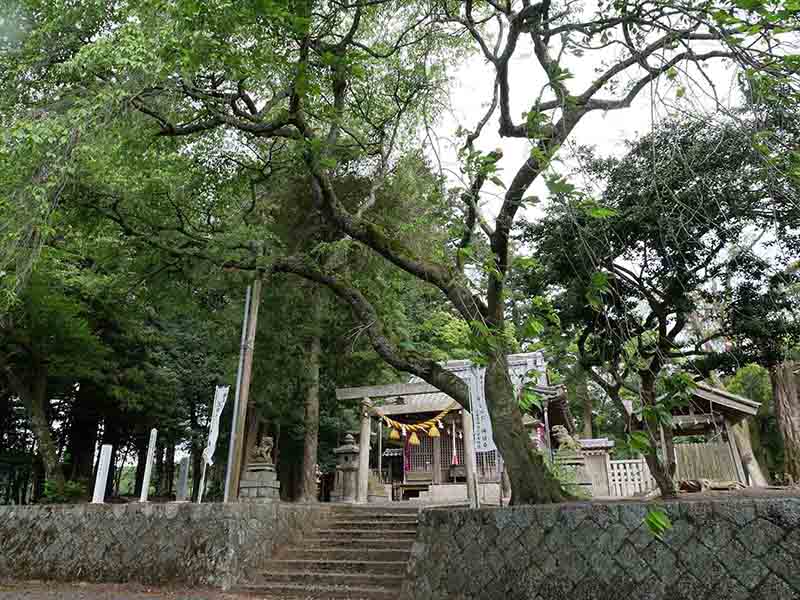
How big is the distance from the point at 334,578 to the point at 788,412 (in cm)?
955

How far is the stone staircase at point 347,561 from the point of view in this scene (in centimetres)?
721

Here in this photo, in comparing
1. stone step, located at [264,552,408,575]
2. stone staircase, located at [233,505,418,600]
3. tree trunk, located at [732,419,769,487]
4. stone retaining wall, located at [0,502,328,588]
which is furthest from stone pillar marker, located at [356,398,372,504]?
tree trunk, located at [732,419,769,487]

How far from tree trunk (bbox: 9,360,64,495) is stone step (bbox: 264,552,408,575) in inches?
289

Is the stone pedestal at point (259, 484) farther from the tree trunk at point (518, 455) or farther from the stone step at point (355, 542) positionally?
the tree trunk at point (518, 455)

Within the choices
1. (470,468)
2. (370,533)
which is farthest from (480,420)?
(370,533)

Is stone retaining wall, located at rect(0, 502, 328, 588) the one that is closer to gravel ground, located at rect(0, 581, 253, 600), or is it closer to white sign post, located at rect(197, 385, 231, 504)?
gravel ground, located at rect(0, 581, 253, 600)

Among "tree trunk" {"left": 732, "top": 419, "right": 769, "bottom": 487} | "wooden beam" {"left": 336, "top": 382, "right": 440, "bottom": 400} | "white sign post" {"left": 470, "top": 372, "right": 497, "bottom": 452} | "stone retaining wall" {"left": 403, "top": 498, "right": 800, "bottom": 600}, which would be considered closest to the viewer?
"stone retaining wall" {"left": 403, "top": 498, "right": 800, "bottom": 600}

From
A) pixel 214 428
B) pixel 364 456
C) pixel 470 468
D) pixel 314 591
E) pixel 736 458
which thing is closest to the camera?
pixel 314 591

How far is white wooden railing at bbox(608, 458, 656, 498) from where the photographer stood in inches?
468

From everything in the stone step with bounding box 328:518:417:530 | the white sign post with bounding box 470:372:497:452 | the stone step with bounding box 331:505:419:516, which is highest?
the white sign post with bounding box 470:372:497:452

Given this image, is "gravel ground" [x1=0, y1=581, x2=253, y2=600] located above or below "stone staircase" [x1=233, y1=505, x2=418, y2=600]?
below

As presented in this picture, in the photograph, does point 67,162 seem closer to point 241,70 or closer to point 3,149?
point 3,149

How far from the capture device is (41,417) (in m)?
13.3

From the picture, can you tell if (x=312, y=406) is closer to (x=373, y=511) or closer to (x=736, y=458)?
(x=373, y=511)
